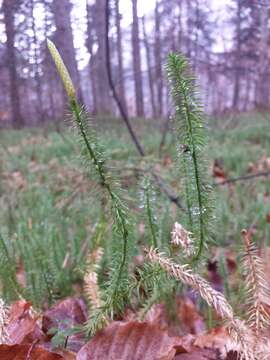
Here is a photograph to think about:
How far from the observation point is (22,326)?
3.30 ft

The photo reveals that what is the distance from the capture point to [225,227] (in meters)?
2.56

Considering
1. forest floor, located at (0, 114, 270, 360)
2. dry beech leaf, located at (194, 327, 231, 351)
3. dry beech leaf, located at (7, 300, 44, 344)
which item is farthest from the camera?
forest floor, located at (0, 114, 270, 360)

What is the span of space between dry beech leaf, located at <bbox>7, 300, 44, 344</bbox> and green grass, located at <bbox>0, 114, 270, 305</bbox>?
0.23m

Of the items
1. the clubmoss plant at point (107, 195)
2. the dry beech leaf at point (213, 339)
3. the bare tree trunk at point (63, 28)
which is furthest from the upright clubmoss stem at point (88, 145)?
the bare tree trunk at point (63, 28)

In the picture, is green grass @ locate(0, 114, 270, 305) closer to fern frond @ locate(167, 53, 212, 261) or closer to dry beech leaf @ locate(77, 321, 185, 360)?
fern frond @ locate(167, 53, 212, 261)

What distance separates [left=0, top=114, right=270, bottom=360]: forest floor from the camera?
1307 millimetres

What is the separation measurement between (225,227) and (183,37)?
3.68 metres

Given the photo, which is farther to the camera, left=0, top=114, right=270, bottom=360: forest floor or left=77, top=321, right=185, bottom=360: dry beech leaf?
left=0, top=114, right=270, bottom=360: forest floor

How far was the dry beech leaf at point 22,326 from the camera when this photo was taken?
984 mm

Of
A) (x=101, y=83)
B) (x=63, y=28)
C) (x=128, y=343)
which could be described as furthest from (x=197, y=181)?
(x=101, y=83)

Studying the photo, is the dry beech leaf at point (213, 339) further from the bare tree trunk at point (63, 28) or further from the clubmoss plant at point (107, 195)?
the bare tree trunk at point (63, 28)

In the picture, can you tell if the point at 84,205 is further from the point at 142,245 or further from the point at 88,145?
the point at 88,145

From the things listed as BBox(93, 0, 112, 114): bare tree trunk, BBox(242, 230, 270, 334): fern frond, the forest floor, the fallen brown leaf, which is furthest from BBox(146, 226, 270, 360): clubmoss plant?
BBox(93, 0, 112, 114): bare tree trunk

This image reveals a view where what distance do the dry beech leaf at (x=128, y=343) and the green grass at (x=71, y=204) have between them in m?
0.26
